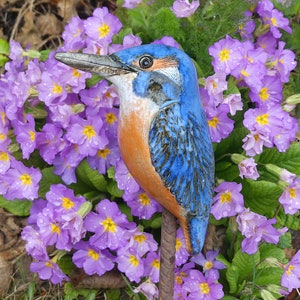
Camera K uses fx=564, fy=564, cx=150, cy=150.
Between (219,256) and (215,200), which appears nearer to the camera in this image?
(215,200)

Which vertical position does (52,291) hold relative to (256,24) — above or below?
below

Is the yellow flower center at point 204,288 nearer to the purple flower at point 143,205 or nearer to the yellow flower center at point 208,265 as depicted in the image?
the yellow flower center at point 208,265

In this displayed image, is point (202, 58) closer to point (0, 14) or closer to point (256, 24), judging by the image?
point (256, 24)

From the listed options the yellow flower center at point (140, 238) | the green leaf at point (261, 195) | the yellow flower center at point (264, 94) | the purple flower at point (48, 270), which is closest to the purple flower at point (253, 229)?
the green leaf at point (261, 195)

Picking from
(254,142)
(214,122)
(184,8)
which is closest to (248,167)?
(254,142)

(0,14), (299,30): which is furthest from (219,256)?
(0,14)

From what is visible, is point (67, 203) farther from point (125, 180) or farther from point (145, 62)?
point (145, 62)

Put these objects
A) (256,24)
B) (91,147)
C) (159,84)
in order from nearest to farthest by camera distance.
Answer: (159,84), (91,147), (256,24)
